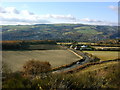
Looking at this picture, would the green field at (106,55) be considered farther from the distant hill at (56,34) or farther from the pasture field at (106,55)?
the distant hill at (56,34)

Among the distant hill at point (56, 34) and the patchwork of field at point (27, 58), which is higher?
the distant hill at point (56, 34)

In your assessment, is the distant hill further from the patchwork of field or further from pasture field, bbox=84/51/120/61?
pasture field, bbox=84/51/120/61

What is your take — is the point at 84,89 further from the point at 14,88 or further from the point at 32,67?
the point at 32,67

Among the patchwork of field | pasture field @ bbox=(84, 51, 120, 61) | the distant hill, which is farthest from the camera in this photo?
the distant hill

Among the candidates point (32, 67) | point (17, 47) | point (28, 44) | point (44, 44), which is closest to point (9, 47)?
point (17, 47)

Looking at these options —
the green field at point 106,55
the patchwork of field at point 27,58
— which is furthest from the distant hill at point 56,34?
the green field at point 106,55

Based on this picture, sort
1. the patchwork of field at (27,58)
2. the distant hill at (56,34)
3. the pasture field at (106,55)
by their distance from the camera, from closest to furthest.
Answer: the patchwork of field at (27,58) → the pasture field at (106,55) → the distant hill at (56,34)

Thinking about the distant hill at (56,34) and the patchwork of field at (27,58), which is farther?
the distant hill at (56,34)

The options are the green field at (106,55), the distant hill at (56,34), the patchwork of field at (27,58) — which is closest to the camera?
the patchwork of field at (27,58)

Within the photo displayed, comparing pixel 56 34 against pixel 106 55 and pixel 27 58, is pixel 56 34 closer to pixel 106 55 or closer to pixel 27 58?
pixel 106 55

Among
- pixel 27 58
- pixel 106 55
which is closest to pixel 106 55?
pixel 106 55

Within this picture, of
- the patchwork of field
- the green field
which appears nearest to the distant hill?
the patchwork of field
